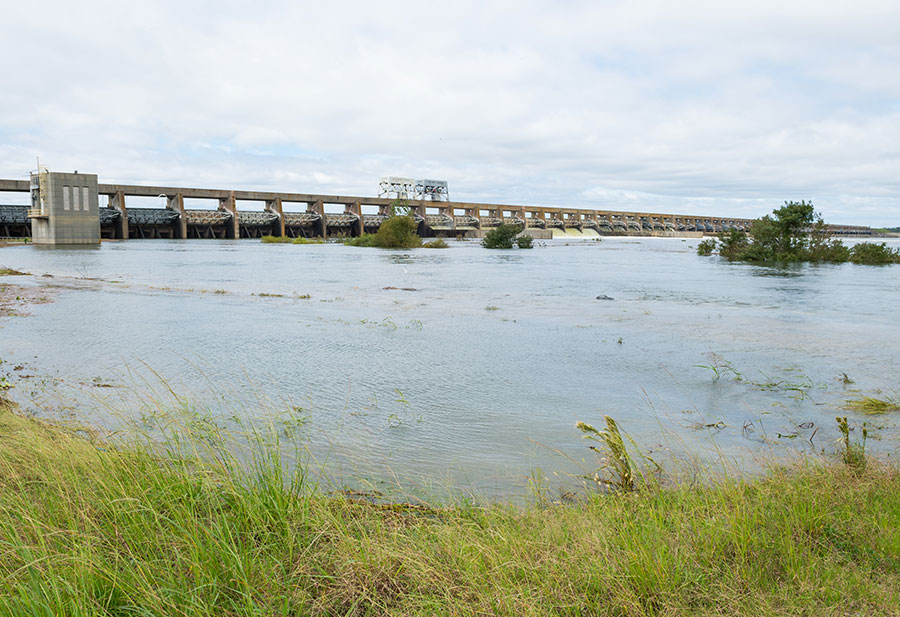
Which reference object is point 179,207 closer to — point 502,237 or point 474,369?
point 502,237

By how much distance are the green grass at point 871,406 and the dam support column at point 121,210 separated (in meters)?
62.8

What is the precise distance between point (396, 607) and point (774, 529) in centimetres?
187

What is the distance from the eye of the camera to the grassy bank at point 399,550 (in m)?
2.40

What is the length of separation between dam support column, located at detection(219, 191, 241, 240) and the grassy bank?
67.0m

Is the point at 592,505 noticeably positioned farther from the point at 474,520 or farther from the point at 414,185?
the point at 414,185

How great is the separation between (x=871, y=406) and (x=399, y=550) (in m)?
5.66

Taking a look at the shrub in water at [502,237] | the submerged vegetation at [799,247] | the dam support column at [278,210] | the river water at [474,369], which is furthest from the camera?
the dam support column at [278,210]

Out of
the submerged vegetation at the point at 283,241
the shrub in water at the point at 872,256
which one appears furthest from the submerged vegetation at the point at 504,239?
the shrub in water at the point at 872,256

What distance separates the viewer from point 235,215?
66625 millimetres

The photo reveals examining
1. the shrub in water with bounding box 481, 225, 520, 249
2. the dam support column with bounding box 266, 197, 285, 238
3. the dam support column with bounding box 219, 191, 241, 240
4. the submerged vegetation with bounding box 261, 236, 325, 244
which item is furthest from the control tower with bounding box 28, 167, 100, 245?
the shrub in water with bounding box 481, 225, 520, 249

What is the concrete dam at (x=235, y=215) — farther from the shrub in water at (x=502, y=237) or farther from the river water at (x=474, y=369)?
the river water at (x=474, y=369)

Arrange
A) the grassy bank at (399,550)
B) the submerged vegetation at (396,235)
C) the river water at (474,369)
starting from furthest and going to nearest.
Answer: the submerged vegetation at (396,235), the river water at (474,369), the grassy bank at (399,550)

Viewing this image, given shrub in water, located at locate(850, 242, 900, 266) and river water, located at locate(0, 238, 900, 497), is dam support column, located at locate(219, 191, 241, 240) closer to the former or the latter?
river water, located at locate(0, 238, 900, 497)

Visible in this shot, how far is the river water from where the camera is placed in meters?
5.26
